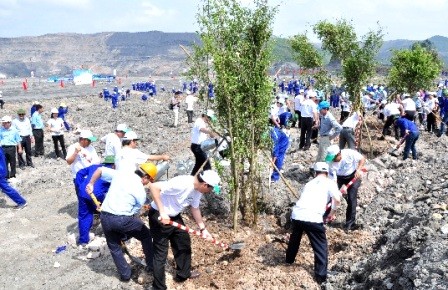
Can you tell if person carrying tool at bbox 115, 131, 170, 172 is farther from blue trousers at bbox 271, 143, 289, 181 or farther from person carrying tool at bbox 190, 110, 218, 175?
blue trousers at bbox 271, 143, 289, 181

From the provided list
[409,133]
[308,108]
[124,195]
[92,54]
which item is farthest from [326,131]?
[92,54]

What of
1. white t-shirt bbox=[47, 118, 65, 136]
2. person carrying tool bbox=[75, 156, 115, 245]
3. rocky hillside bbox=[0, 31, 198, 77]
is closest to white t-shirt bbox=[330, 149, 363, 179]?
person carrying tool bbox=[75, 156, 115, 245]

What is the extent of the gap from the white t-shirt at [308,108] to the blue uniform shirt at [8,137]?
7.79 meters

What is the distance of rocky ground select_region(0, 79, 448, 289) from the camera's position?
5.62 metres

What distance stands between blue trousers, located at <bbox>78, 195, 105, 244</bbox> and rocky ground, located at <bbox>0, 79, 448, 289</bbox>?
0.84 ft

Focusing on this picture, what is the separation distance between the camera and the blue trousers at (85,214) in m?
7.12

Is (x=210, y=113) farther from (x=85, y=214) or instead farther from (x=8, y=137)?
(x=8, y=137)

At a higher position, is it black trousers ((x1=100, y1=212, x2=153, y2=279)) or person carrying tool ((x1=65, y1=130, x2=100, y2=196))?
person carrying tool ((x1=65, y1=130, x2=100, y2=196))

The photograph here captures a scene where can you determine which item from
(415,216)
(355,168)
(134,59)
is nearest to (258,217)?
(355,168)

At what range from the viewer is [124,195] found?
570cm

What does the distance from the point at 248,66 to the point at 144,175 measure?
110 inches

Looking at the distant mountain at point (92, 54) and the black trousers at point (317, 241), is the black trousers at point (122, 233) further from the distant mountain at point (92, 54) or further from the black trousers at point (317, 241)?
→ the distant mountain at point (92, 54)

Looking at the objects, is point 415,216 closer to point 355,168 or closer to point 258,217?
point 355,168

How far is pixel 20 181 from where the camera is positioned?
1189cm
